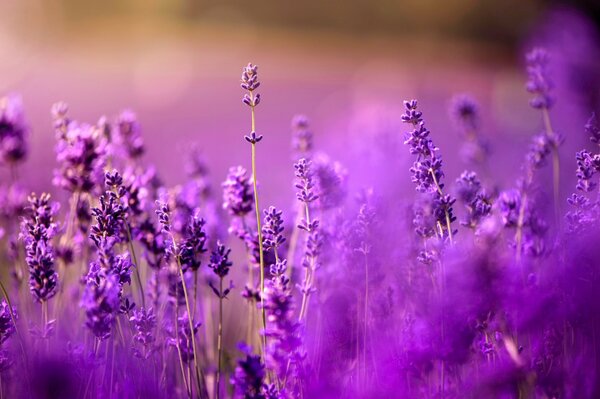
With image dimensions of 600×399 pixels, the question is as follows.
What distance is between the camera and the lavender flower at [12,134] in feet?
8.05

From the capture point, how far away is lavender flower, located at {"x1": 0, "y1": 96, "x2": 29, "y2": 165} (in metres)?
2.46

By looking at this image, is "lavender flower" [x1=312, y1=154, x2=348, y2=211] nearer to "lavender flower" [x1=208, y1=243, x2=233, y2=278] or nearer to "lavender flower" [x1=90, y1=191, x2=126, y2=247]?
"lavender flower" [x1=208, y1=243, x2=233, y2=278]

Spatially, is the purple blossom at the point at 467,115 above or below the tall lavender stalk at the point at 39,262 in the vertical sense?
above

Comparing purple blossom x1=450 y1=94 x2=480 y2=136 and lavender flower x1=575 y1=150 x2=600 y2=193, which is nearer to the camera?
lavender flower x1=575 y1=150 x2=600 y2=193

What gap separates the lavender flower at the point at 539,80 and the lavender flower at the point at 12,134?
174 centimetres

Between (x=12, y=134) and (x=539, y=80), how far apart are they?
5.90ft

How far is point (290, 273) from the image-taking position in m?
2.29

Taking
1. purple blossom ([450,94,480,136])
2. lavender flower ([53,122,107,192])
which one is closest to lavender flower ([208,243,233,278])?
lavender flower ([53,122,107,192])

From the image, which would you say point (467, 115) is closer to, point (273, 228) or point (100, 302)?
point (273, 228)

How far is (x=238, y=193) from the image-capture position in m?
1.93

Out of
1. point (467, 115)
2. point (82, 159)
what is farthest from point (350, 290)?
point (467, 115)

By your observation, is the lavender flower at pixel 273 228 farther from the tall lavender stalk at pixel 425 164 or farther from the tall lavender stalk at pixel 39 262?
the tall lavender stalk at pixel 39 262

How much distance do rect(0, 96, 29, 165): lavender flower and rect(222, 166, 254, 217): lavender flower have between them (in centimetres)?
95

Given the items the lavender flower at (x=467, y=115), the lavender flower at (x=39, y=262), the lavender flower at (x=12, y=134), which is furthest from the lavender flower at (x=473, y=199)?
the lavender flower at (x=12, y=134)
